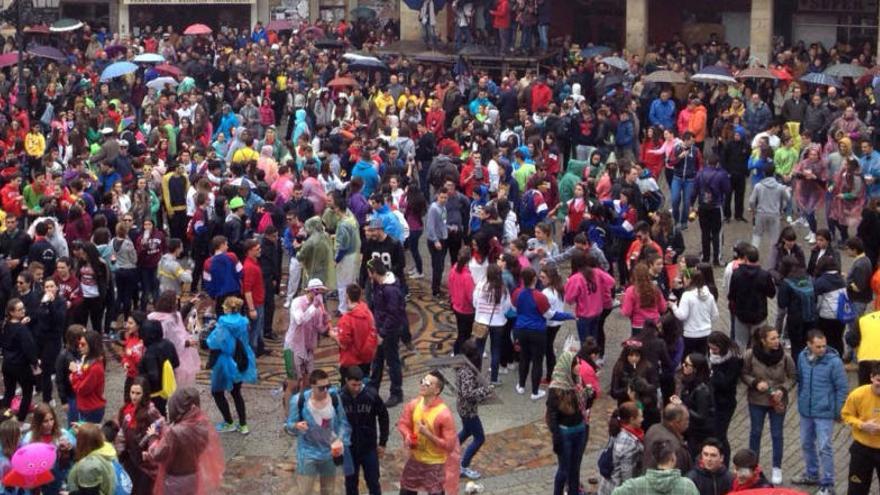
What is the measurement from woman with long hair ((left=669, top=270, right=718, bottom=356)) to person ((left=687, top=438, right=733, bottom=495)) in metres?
4.03

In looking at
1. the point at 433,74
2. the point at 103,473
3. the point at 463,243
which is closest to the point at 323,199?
the point at 463,243

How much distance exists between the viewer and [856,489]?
12.4m

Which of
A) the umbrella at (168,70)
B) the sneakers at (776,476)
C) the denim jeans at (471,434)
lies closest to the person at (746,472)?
the sneakers at (776,476)

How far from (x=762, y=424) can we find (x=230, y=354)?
4.97 metres

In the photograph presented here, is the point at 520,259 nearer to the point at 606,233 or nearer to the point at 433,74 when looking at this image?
the point at 606,233

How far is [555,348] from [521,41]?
711 inches

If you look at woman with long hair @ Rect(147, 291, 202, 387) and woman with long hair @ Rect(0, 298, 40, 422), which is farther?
woman with long hair @ Rect(0, 298, 40, 422)

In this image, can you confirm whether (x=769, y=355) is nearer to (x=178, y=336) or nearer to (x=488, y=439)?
(x=488, y=439)

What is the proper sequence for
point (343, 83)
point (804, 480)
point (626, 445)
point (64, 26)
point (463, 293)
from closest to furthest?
point (626, 445)
point (804, 480)
point (463, 293)
point (343, 83)
point (64, 26)

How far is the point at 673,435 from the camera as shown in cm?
1148

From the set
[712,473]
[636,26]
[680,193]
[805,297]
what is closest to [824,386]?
[712,473]

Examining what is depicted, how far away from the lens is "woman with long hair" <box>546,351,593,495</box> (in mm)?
12461

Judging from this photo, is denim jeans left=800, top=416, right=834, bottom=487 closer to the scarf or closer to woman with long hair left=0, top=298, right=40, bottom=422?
the scarf

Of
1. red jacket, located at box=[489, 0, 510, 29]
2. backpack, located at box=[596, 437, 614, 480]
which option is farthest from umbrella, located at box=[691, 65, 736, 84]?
backpack, located at box=[596, 437, 614, 480]
